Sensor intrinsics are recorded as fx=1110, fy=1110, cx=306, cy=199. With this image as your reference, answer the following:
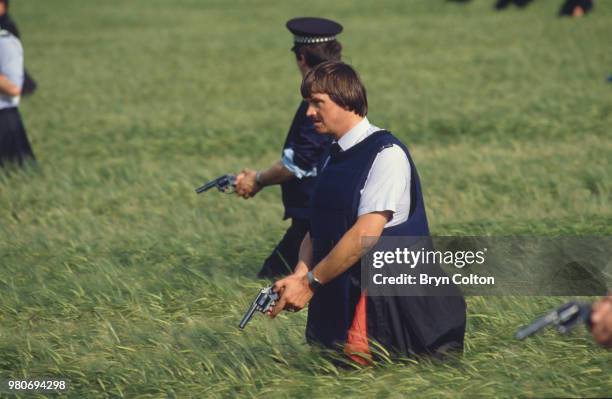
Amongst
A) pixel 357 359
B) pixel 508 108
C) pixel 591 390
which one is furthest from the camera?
Answer: pixel 508 108

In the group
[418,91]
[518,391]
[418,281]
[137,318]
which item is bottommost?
[418,91]

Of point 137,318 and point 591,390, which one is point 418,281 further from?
point 137,318

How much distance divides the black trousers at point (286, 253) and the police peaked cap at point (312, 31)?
115 centimetres

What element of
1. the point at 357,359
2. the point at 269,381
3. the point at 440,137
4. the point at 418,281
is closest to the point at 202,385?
the point at 269,381

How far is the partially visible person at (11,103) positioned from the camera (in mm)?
9578

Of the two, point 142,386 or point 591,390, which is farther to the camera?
point 142,386

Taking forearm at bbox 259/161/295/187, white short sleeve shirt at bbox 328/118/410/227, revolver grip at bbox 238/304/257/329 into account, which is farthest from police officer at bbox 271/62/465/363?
forearm at bbox 259/161/295/187

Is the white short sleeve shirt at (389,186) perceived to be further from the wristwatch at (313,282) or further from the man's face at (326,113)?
the wristwatch at (313,282)

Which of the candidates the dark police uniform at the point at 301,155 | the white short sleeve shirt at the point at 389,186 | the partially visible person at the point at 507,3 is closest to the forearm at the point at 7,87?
the dark police uniform at the point at 301,155

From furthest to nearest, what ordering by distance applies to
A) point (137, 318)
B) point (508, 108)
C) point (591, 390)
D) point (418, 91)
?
point (418, 91)
point (508, 108)
point (137, 318)
point (591, 390)

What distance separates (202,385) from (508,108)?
11099mm

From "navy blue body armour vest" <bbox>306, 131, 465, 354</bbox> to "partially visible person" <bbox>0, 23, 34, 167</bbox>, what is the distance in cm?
542

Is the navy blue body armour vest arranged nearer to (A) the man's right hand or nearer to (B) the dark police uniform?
(B) the dark police uniform

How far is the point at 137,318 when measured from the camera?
6.38m
